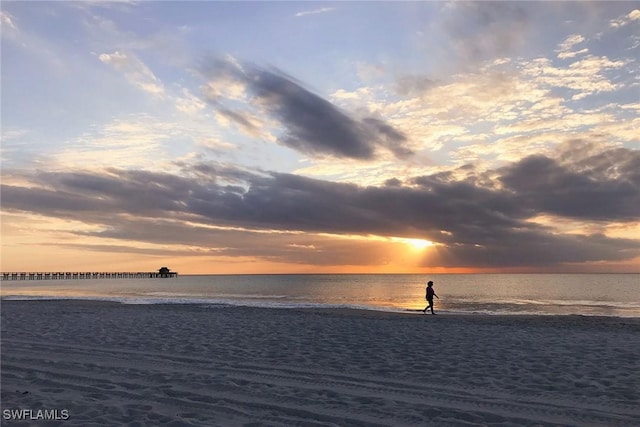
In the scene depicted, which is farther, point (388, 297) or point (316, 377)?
point (388, 297)

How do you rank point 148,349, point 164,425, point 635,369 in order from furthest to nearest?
point 148,349, point 635,369, point 164,425

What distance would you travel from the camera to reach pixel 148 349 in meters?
13.6

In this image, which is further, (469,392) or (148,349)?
(148,349)

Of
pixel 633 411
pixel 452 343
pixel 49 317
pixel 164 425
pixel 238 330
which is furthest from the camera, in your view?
pixel 49 317

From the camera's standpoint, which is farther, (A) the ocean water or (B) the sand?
(A) the ocean water

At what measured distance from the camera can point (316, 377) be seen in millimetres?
10180

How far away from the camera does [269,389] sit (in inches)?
356

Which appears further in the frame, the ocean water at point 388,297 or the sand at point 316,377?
the ocean water at point 388,297

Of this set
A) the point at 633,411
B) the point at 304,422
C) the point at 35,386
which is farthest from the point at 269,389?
the point at 633,411

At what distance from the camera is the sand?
7.50 meters

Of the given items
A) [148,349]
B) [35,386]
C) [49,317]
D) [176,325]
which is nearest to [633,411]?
[35,386]

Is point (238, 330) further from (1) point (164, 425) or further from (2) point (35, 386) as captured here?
(1) point (164, 425)

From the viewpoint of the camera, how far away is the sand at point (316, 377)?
24.6 ft

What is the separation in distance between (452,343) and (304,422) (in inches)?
389
